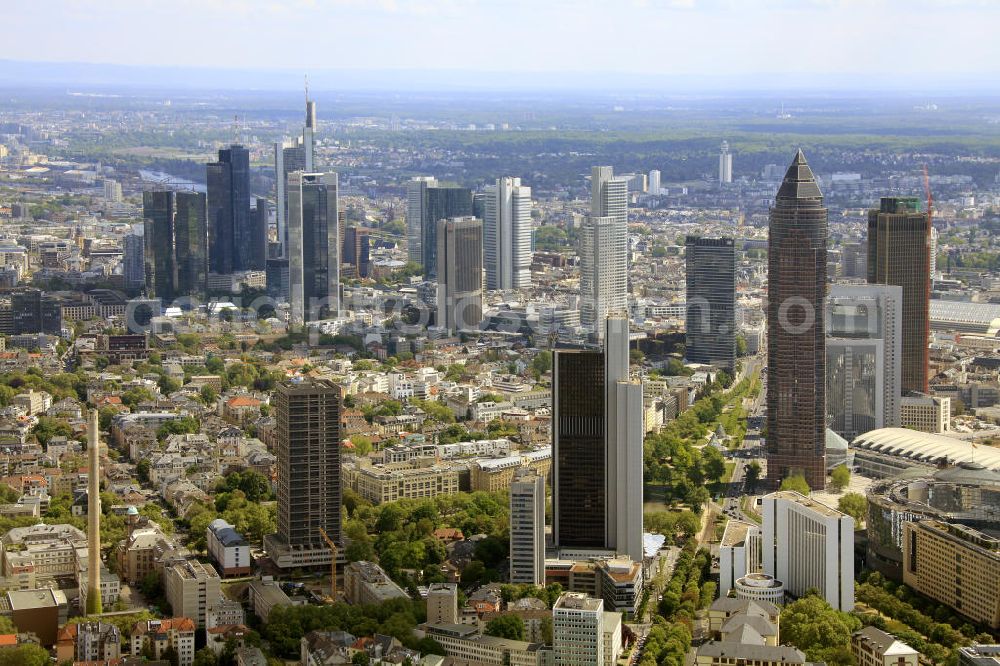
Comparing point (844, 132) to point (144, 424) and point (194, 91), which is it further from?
point (144, 424)

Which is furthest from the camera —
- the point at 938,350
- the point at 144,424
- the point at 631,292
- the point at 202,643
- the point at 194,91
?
the point at 194,91

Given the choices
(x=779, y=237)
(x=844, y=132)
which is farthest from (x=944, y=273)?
(x=844, y=132)

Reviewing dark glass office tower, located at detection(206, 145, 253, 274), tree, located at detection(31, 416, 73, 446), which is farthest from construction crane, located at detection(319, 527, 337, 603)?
dark glass office tower, located at detection(206, 145, 253, 274)

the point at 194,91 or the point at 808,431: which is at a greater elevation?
the point at 194,91

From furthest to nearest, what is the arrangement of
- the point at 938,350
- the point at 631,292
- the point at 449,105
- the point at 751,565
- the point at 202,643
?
the point at 449,105 → the point at 631,292 → the point at 938,350 → the point at 751,565 → the point at 202,643

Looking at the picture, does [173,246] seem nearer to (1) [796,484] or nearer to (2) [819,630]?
(1) [796,484]

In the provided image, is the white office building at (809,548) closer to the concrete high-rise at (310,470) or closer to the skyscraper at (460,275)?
the concrete high-rise at (310,470)

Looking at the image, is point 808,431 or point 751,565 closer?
point 751,565
